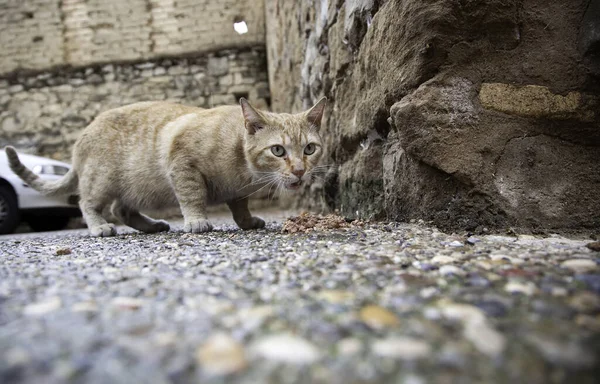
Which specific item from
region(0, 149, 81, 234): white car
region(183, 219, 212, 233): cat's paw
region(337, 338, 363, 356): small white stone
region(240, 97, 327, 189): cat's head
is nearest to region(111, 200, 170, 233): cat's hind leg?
region(183, 219, 212, 233): cat's paw

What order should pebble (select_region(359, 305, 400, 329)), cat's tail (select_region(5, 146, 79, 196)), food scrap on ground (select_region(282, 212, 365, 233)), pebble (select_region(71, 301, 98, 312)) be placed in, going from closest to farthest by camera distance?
pebble (select_region(359, 305, 400, 329)) → pebble (select_region(71, 301, 98, 312)) → food scrap on ground (select_region(282, 212, 365, 233)) → cat's tail (select_region(5, 146, 79, 196))

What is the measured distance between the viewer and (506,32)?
172 centimetres

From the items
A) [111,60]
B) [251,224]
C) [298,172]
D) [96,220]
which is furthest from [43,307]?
[111,60]

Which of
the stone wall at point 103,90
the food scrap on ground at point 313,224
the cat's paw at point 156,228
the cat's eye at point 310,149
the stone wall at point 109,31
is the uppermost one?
the stone wall at point 109,31

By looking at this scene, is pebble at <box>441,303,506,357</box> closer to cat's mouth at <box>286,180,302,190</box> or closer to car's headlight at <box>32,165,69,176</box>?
cat's mouth at <box>286,180,302,190</box>

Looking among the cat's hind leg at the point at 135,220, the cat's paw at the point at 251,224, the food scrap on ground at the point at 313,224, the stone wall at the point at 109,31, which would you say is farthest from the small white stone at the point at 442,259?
the stone wall at the point at 109,31

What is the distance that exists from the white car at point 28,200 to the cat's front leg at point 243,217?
306 centimetres

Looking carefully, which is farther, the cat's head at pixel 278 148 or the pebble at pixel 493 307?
the cat's head at pixel 278 148

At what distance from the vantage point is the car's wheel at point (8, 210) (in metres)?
4.76

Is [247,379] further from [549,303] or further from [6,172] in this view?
[6,172]

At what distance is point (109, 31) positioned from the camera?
291 inches

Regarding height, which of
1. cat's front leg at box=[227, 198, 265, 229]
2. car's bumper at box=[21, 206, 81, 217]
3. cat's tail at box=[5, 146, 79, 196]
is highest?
cat's tail at box=[5, 146, 79, 196]

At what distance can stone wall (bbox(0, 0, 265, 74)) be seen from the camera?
7.30 metres

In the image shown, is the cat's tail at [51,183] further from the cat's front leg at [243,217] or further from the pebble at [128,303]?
the pebble at [128,303]
